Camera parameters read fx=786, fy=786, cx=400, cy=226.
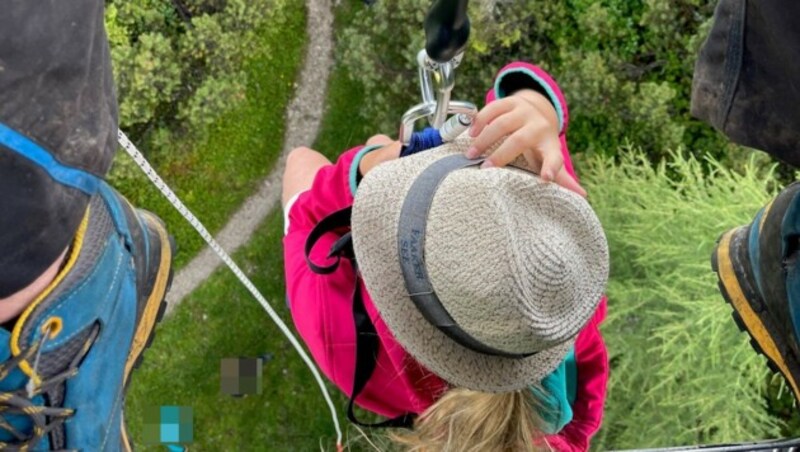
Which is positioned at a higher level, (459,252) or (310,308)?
(459,252)

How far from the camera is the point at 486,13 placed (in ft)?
10.8

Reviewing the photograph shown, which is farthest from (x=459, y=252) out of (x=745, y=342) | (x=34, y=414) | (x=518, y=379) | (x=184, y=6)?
(x=184, y=6)

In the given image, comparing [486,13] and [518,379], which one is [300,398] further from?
[518,379]

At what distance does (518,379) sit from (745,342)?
5.31ft

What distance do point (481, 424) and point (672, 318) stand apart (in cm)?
167

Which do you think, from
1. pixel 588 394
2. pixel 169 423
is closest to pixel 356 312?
pixel 588 394

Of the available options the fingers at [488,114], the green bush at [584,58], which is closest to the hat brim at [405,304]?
the fingers at [488,114]

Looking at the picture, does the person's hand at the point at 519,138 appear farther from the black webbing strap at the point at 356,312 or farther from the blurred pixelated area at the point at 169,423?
the blurred pixelated area at the point at 169,423

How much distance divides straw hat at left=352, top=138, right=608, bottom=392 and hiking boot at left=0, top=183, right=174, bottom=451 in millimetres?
628

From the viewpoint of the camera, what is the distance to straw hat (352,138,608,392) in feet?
4.55

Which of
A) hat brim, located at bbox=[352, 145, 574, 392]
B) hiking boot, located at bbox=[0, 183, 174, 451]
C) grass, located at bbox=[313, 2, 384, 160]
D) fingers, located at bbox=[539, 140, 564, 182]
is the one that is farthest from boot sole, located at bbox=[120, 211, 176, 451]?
grass, located at bbox=[313, 2, 384, 160]

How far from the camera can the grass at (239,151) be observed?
3830 mm

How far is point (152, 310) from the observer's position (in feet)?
7.79

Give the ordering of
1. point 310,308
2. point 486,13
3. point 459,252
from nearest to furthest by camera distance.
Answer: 1. point 459,252
2. point 310,308
3. point 486,13
